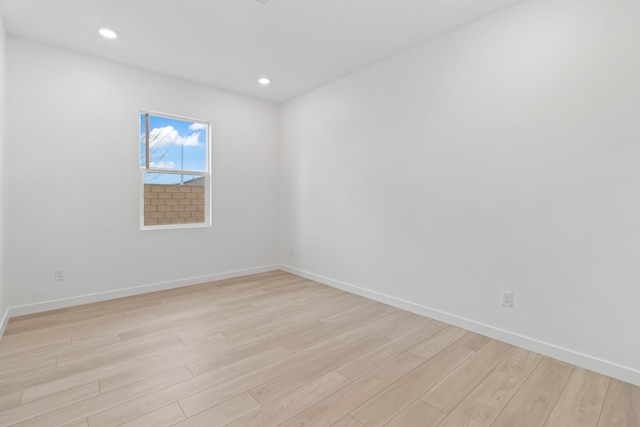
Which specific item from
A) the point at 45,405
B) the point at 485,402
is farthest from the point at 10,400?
the point at 485,402

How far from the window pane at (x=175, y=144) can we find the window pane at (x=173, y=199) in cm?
15

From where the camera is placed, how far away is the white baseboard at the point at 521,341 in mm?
1912

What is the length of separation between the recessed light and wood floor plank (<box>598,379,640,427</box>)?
4.41 metres

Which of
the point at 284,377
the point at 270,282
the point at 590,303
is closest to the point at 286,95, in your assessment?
the point at 270,282

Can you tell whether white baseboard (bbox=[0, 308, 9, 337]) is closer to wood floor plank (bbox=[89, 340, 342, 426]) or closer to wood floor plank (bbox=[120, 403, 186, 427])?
wood floor plank (bbox=[89, 340, 342, 426])

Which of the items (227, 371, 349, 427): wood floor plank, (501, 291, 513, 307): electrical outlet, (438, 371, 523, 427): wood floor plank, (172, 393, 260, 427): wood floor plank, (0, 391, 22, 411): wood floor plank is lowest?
(0, 391, 22, 411): wood floor plank

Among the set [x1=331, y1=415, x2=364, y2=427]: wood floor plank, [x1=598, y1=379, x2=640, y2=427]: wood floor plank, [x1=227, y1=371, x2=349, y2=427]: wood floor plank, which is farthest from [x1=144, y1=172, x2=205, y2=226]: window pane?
[x1=598, y1=379, x2=640, y2=427]: wood floor plank

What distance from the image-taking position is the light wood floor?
1.56m

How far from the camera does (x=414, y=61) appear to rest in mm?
2961

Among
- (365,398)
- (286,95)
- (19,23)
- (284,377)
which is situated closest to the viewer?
(365,398)

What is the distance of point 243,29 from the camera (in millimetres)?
2674

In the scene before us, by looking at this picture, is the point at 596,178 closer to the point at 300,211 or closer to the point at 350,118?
the point at 350,118

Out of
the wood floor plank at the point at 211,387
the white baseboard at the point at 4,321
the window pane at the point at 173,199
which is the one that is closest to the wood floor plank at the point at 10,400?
the wood floor plank at the point at 211,387

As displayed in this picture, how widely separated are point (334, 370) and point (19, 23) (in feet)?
12.6
